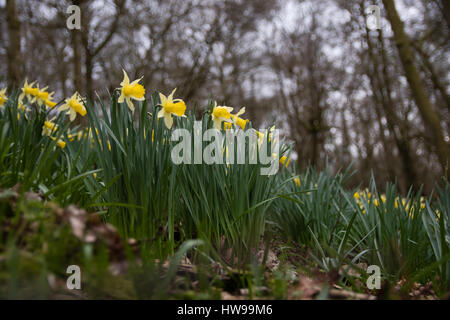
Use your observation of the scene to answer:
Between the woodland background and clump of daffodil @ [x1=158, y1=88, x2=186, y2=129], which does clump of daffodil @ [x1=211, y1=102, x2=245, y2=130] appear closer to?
clump of daffodil @ [x1=158, y1=88, x2=186, y2=129]

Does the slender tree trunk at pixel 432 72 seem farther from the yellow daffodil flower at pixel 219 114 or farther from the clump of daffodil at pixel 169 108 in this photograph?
the clump of daffodil at pixel 169 108

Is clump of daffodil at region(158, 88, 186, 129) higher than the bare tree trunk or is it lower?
lower

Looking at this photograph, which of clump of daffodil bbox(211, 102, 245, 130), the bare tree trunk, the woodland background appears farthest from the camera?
the woodland background

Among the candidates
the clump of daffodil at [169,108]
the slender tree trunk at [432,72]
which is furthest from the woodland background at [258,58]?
the clump of daffodil at [169,108]

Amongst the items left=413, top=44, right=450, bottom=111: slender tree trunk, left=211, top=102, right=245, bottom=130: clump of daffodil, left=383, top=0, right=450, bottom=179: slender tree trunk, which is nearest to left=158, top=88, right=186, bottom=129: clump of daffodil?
left=211, top=102, right=245, bottom=130: clump of daffodil

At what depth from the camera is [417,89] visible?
151 inches

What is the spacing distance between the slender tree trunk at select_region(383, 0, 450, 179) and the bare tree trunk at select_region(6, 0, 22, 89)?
17.7 ft

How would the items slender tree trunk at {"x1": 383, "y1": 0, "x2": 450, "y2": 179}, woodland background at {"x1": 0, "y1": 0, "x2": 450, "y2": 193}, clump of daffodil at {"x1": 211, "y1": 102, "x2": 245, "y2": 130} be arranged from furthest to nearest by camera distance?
woodland background at {"x1": 0, "y1": 0, "x2": 450, "y2": 193} → slender tree trunk at {"x1": 383, "y1": 0, "x2": 450, "y2": 179} → clump of daffodil at {"x1": 211, "y1": 102, "x2": 245, "y2": 130}

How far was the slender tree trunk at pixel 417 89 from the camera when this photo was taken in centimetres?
356

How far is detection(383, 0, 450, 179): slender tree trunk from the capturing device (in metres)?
3.56

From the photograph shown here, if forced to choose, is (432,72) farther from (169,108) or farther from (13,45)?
(13,45)

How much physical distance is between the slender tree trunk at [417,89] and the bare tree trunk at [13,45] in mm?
5392
